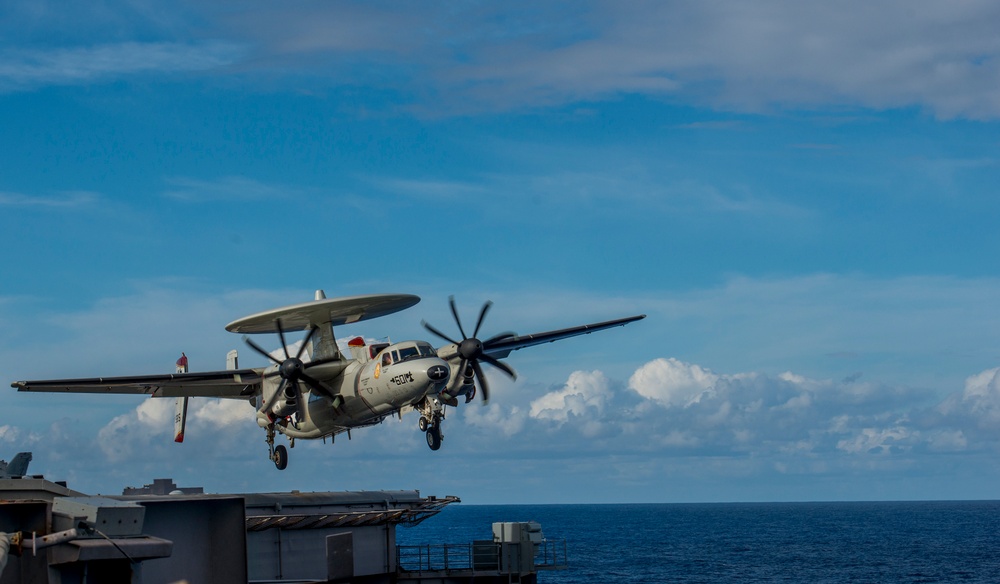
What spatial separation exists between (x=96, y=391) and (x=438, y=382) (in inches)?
671

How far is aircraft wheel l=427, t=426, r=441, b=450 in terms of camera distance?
130ft

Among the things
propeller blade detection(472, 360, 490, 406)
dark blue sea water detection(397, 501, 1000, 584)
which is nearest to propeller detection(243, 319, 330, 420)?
propeller blade detection(472, 360, 490, 406)

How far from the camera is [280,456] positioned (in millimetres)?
45281

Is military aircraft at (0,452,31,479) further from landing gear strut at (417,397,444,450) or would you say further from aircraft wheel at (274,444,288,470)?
landing gear strut at (417,397,444,450)

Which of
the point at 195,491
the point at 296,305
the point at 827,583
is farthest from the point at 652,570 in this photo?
the point at 195,491

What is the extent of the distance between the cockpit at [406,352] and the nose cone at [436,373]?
4.77 ft

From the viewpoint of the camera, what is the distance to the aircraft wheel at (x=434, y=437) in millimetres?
39562

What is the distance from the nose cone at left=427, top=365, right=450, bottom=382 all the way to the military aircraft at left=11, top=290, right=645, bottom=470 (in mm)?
35

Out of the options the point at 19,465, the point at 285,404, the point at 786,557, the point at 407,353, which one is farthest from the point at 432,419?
the point at 786,557

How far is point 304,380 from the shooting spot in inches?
1596

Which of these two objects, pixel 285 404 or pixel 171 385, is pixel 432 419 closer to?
pixel 285 404

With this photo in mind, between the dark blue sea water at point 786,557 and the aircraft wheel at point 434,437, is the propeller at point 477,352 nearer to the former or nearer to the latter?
the aircraft wheel at point 434,437

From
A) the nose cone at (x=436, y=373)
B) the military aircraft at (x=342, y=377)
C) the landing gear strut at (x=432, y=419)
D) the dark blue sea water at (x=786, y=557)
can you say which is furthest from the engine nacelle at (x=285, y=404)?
the dark blue sea water at (x=786, y=557)

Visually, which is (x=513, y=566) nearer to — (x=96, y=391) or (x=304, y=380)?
(x=304, y=380)
